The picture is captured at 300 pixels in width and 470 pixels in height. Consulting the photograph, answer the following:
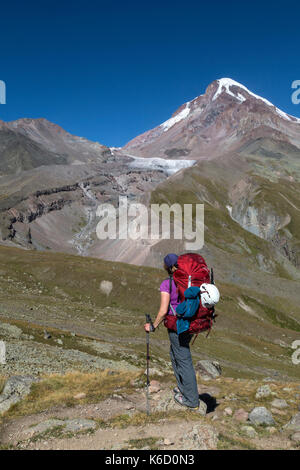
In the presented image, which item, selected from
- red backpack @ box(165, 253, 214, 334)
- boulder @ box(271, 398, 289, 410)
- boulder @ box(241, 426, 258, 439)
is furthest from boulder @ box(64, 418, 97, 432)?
boulder @ box(271, 398, 289, 410)

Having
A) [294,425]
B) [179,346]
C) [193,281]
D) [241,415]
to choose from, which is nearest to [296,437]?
[294,425]

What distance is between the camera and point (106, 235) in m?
186

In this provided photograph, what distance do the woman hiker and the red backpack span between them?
233mm

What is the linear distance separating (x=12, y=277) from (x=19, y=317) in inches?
1156

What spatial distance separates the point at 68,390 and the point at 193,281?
922cm

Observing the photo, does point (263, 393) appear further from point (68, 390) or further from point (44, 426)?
point (44, 426)

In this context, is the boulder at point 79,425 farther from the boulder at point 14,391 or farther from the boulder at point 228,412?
the boulder at point 228,412

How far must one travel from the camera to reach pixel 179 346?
10.7m

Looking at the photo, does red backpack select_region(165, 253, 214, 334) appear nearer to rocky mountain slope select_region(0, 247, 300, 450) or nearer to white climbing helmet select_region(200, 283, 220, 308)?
white climbing helmet select_region(200, 283, 220, 308)

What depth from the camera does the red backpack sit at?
33.4 ft

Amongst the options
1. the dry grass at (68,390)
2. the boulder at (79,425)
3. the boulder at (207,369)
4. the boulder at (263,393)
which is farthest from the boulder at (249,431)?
the boulder at (207,369)

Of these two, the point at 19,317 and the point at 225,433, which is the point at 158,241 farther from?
the point at 225,433

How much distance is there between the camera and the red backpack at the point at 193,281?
1019cm

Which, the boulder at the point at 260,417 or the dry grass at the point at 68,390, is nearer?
the boulder at the point at 260,417
